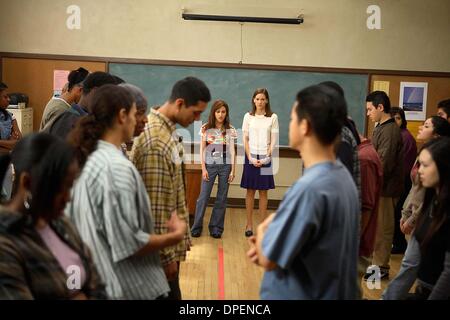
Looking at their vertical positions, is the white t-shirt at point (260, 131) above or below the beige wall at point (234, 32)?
below

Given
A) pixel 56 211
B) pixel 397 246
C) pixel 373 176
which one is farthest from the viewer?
pixel 397 246

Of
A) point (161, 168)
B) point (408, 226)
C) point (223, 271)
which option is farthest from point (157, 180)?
Answer: point (223, 271)

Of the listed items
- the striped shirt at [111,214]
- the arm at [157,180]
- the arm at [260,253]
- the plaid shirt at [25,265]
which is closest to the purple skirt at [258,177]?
the arm at [157,180]

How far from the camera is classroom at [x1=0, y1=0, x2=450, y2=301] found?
1.67m

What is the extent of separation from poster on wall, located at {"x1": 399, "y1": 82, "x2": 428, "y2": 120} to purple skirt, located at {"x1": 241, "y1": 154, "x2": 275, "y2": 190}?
2351 millimetres

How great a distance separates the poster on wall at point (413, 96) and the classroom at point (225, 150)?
0.06 feet

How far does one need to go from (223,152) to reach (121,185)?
4.04 meters

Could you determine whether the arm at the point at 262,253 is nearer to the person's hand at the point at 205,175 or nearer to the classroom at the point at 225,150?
the classroom at the point at 225,150

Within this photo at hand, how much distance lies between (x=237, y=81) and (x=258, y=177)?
5.63 feet

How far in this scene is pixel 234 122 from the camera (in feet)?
23.6

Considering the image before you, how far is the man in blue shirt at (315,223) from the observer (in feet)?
5.41
